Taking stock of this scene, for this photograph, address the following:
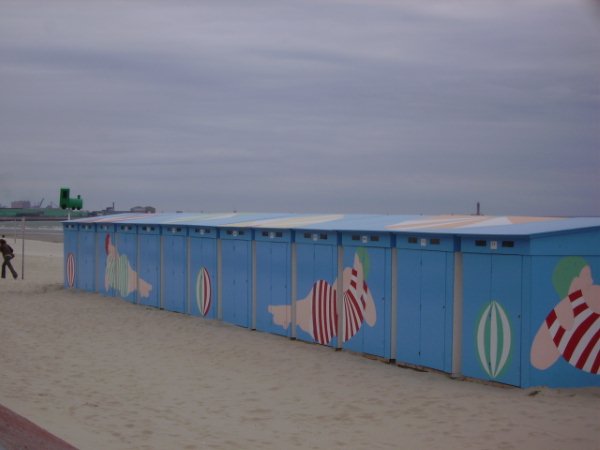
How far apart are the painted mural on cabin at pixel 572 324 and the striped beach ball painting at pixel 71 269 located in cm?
1634

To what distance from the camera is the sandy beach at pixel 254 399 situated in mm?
7305

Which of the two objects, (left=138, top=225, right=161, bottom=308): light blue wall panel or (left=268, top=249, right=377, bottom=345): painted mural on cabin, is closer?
(left=268, top=249, right=377, bottom=345): painted mural on cabin

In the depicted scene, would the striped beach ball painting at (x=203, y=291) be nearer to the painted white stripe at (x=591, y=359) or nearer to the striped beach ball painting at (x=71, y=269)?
the striped beach ball painting at (x=71, y=269)

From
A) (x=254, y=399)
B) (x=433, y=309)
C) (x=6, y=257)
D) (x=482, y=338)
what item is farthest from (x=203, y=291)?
(x=6, y=257)

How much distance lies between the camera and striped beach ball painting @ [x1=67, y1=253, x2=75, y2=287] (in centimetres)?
2274

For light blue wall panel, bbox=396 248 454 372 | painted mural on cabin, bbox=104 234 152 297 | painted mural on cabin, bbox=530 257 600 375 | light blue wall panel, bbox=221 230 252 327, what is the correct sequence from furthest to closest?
1. painted mural on cabin, bbox=104 234 152 297
2. light blue wall panel, bbox=221 230 252 327
3. light blue wall panel, bbox=396 248 454 372
4. painted mural on cabin, bbox=530 257 600 375

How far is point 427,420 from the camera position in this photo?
7992 millimetres

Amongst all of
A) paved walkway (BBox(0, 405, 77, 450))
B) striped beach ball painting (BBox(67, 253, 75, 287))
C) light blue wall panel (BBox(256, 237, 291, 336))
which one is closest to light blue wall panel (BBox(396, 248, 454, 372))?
light blue wall panel (BBox(256, 237, 291, 336))

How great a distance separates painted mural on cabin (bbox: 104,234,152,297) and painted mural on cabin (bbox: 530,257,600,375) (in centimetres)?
1117

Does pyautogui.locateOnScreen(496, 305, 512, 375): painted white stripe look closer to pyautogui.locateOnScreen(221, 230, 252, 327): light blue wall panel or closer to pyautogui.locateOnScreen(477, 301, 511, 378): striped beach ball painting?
pyautogui.locateOnScreen(477, 301, 511, 378): striped beach ball painting

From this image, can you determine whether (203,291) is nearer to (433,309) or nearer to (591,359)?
(433,309)

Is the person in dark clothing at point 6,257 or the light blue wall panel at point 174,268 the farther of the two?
the person in dark clothing at point 6,257

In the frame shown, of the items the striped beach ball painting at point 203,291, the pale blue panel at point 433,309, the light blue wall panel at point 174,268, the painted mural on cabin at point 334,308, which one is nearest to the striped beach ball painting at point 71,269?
the light blue wall panel at point 174,268

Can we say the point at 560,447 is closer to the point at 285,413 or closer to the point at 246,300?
the point at 285,413
